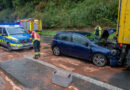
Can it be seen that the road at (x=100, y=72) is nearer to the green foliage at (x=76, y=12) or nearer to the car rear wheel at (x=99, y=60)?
the car rear wheel at (x=99, y=60)

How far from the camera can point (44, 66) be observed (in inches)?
227

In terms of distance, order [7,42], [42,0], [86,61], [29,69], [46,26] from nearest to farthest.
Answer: [29,69]
[86,61]
[7,42]
[46,26]
[42,0]

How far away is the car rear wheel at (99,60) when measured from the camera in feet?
18.1

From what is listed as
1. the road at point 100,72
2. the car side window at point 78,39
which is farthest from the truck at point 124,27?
the car side window at point 78,39

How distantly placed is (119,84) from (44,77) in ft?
8.77

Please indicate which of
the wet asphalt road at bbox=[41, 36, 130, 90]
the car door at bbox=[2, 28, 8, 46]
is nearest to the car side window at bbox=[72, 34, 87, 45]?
the wet asphalt road at bbox=[41, 36, 130, 90]

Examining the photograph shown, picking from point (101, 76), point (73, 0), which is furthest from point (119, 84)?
point (73, 0)

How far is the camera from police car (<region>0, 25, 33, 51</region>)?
854cm

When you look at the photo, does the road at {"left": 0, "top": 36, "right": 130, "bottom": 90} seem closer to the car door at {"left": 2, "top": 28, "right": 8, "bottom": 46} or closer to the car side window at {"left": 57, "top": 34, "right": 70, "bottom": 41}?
the car side window at {"left": 57, "top": 34, "right": 70, "bottom": 41}

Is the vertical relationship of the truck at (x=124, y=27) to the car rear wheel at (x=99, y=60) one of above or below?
above

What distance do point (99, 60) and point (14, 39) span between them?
600 centimetres

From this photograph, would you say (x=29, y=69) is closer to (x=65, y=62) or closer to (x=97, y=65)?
(x=65, y=62)

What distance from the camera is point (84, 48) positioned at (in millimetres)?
6027

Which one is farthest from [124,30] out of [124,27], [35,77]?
[35,77]
